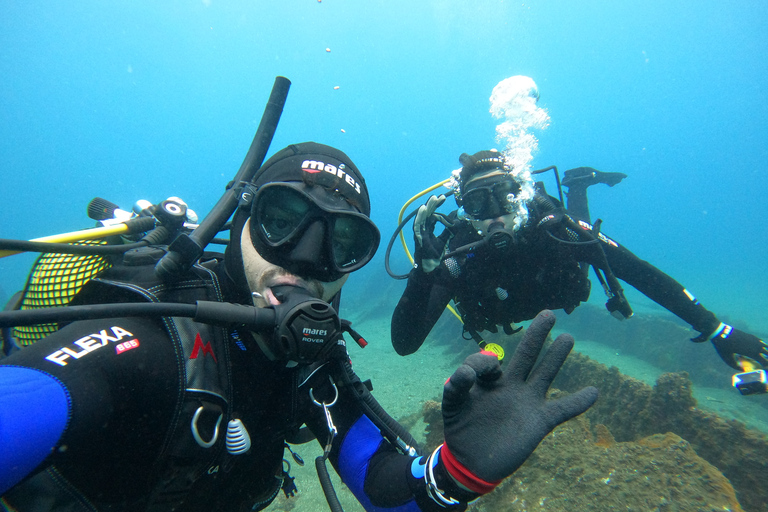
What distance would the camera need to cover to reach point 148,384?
1311 millimetres

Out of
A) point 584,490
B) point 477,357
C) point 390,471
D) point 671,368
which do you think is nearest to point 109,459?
point 390,471

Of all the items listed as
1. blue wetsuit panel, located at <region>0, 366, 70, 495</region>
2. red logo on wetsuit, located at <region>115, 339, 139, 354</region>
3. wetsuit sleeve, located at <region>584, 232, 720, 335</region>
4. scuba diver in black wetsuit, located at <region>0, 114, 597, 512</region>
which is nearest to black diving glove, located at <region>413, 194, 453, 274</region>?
scuba diver in black wetsuit, located at <region>0, 114, 597, 512</region>

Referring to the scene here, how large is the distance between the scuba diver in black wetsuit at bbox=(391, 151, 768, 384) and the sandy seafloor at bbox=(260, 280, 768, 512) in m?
3.45

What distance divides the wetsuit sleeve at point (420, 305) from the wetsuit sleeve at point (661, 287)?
2402 mm

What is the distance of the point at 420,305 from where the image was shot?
15.1ft

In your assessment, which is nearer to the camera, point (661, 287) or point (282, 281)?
point (282, 281)

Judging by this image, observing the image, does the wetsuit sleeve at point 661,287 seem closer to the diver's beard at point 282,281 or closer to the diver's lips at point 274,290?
the diver's beard at point 282,281

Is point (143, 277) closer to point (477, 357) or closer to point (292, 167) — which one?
point (292, 167)

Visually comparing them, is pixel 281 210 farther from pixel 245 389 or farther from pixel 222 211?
pixel 245 389

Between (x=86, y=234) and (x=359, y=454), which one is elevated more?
(x=86, y=234)

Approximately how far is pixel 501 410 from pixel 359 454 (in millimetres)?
1214

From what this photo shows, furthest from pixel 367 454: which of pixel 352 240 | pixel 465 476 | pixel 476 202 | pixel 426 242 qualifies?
pixel 476 202

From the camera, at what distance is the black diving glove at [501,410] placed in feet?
4.77

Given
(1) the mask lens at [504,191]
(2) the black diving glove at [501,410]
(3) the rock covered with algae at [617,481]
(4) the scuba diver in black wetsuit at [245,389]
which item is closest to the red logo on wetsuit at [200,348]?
(4) the scuba diver in black wetsuit at [245,389]
